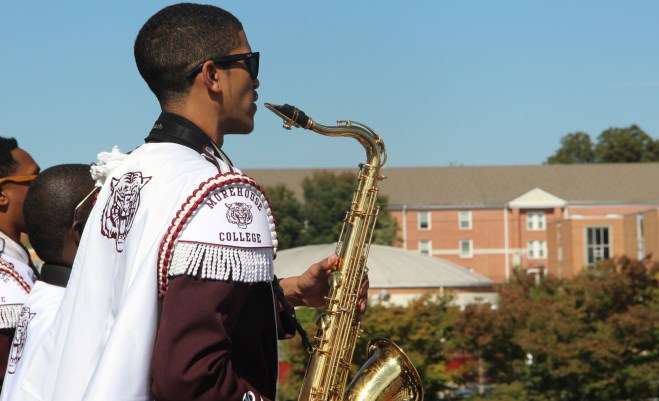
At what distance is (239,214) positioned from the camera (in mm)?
2928

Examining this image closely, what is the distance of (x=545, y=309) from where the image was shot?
26750mm

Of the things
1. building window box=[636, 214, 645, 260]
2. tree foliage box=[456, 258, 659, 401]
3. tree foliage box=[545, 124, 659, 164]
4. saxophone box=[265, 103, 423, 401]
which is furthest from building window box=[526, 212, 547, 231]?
saxophone box=[265, 103, 423, 401]

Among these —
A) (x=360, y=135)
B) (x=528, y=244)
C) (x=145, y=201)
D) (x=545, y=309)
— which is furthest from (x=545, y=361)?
(x=528, y=244)

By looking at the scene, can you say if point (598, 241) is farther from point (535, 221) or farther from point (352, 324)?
point (352, 324)

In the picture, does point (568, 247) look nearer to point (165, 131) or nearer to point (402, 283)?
point (402, 283)

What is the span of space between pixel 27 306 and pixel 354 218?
4.29ft

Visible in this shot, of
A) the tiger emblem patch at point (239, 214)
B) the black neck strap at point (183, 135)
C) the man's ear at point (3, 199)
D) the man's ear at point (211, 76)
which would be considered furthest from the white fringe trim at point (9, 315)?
the tiger emblem patch at point (239, 214)

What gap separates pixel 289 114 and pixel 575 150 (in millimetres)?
126639

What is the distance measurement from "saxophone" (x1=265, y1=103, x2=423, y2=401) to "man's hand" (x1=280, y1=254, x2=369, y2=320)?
26mm

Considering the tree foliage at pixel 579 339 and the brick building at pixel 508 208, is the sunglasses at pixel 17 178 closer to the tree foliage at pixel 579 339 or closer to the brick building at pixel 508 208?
the tree foliage at pixel 579 339

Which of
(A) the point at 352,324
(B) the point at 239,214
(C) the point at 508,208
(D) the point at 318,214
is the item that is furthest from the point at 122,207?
(C) the point at 508,208

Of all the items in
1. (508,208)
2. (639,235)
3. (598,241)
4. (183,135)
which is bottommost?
(183,135)

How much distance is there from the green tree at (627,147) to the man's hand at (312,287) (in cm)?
12215

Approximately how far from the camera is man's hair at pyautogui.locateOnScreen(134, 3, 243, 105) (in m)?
3.18
